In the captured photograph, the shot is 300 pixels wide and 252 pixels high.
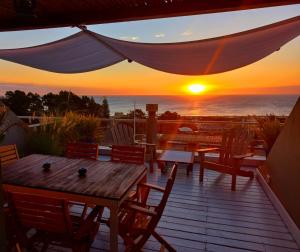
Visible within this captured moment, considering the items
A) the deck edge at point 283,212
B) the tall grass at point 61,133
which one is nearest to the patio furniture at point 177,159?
the deck edge at point 283,212

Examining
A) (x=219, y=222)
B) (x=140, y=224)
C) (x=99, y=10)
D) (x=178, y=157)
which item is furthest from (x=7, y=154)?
(x=178, y=157)

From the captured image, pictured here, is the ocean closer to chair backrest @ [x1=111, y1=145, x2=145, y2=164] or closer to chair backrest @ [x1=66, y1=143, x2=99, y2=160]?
chair backrest @ [x1=66, y1=143, x2=99, y2=160]

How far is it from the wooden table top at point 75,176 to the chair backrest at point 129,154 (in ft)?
1.78

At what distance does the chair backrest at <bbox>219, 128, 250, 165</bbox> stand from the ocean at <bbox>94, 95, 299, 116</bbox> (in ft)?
81.4

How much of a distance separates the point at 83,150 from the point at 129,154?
2.47 ft

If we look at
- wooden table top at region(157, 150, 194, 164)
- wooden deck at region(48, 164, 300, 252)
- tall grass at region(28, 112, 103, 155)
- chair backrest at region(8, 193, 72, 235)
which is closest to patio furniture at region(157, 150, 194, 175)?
wooden table top at region(157, 150, 194, 164)

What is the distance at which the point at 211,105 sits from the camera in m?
41.6

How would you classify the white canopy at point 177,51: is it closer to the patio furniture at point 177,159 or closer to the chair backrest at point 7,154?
the chair backrest at point 7,154

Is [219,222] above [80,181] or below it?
below

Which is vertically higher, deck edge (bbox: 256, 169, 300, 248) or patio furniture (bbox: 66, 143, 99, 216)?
patio furniture (bbox: 66, 143, 99, 216)

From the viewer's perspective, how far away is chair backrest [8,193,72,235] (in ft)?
6.14

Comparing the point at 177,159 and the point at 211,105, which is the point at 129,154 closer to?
the point at 177,159

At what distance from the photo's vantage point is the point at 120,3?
2.48 meters

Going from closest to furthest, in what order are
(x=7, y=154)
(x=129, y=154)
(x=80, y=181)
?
(x=80, y=181), (x=7, y=154), (x=129, y=154)
